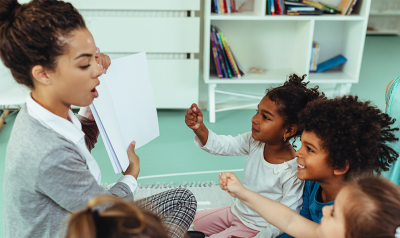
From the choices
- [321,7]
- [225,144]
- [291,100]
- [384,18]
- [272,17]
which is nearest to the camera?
[291,100]

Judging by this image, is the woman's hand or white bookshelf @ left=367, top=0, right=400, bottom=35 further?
white bookshelf @ left=367, top=0, right=400, bottom=35

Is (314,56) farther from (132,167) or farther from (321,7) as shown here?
(132,167)

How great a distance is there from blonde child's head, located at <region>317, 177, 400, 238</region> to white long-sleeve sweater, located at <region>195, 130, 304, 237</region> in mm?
344

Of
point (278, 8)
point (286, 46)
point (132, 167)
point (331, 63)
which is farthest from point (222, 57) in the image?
point (132, 167)

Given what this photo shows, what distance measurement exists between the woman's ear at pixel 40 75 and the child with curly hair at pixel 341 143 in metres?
0.69

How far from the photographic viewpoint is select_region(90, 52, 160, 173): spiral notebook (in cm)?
99

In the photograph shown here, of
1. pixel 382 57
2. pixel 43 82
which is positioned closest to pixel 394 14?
pixel 382 57

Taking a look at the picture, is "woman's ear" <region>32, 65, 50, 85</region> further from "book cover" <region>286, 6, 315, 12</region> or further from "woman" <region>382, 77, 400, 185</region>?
"book cover" <region>286, 6, 315, 12</region>

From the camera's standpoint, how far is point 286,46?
263cm

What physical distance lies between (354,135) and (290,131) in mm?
251

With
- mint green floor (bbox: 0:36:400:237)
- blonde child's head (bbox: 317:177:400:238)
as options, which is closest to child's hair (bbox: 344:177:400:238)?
blonde child's head (bbox: 317:177:400:238)

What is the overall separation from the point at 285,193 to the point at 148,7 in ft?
5.25

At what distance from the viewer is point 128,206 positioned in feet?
1.75

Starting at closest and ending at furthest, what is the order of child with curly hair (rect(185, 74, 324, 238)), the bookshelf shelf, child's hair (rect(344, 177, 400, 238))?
1. child's hair (rect(344, 177, 400, 238))
2. child with curly hair (rect(185, 74, 324, 238))
3. the bookshelf shelf
